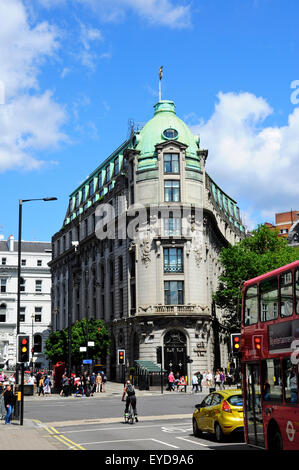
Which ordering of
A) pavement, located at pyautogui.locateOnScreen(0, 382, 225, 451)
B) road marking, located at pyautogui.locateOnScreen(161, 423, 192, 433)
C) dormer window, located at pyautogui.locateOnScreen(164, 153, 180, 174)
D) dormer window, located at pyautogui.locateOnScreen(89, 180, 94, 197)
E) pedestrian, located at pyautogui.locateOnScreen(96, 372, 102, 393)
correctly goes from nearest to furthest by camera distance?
pavement, located at pyautogui.locateOnScreen(0, 382, 225, 451) < road marking, located at pyautogui.locateOnScreen(161, 423, 192, 433) < pedestrian, located at pyautogui.locateOnScreen(96, 372, 102, 393) < dormer window, located at pyautogui.locateOnScreen(164, 153, 180, 174) < dormer window, located at pyautogui.locateOnScreen(89, 180, 94, 197)

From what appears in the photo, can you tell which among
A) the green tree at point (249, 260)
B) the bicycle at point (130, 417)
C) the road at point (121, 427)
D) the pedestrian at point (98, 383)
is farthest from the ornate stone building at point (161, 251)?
the bicycle at point (130, 417)

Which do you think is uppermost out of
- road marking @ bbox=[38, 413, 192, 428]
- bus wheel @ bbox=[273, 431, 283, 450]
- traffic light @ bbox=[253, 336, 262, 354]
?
traffic light @ bbox=[253, 336, 262, 354]

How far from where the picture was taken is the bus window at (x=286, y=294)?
14188mm

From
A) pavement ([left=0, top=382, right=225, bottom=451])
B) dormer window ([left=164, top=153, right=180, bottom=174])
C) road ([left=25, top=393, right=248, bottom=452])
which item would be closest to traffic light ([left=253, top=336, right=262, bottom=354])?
road ([left=25, top=393, right=248, bottom=452])

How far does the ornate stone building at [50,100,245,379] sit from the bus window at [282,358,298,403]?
43822 mm

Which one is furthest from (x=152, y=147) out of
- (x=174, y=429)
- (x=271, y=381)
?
(x=271, y=381)

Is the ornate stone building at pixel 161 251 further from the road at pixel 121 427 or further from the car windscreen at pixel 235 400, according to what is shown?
the car windscreen at pixel 235 400

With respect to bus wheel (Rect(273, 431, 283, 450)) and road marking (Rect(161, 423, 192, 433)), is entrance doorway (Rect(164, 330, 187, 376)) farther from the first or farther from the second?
bus wheel (Rect(273, 431, 283, 450))

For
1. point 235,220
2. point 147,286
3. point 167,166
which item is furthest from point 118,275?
point 235,220

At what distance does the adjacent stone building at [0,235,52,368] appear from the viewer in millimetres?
113000

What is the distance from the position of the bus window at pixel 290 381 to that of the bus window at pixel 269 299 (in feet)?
4.14

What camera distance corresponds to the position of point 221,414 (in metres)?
19.4

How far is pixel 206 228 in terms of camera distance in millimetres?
66812

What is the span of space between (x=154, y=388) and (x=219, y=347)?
19336 millimetres
